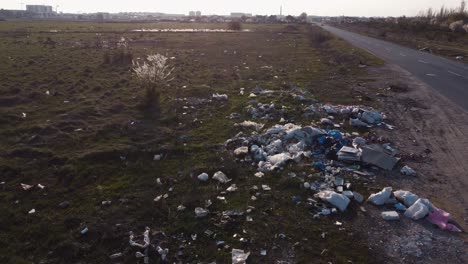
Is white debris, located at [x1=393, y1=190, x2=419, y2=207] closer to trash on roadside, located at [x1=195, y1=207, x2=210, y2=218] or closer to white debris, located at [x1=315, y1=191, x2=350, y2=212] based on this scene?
white debris, located at [x1=315, y1=191, x2=350, y2=212]

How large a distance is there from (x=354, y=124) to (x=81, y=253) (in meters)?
7.30

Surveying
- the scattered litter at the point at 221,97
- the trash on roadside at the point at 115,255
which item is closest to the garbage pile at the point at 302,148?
the trash on roadside at the point at 115,255

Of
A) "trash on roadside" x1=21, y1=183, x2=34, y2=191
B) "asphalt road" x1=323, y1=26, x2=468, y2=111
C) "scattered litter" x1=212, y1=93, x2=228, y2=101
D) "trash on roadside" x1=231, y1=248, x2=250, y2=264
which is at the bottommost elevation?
"trash on roadside" x1=231, y1=248, x2=250, y2=264

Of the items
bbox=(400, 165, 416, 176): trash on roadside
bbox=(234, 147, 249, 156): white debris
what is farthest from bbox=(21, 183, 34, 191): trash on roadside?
bbox=(400, 165, 416, 176): trash on roadside

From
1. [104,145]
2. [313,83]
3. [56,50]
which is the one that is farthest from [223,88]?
[56,50]

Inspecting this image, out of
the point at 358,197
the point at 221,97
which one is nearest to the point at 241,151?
the point at 358,197

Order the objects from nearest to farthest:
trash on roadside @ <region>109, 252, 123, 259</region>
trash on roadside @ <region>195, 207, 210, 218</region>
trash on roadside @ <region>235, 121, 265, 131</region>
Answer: trash on roadside @ <region>109, 252, 123, 259</region> < trash on roadside @ <region>195, 207, 210, 218</region> < trash on roadside @ <region>235, 121, 265, 131</region>

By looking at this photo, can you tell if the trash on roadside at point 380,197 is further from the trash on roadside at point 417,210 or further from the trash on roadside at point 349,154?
the trash on roadside at point 349,154

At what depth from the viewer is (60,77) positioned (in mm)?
15414

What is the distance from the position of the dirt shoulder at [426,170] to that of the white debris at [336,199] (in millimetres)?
407

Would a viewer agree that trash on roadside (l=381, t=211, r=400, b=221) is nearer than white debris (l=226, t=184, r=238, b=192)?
Yes

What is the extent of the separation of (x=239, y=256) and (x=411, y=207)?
9.56 ft

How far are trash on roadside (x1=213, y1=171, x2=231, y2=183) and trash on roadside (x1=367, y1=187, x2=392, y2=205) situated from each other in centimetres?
253

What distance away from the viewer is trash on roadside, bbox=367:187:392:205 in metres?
5.75
